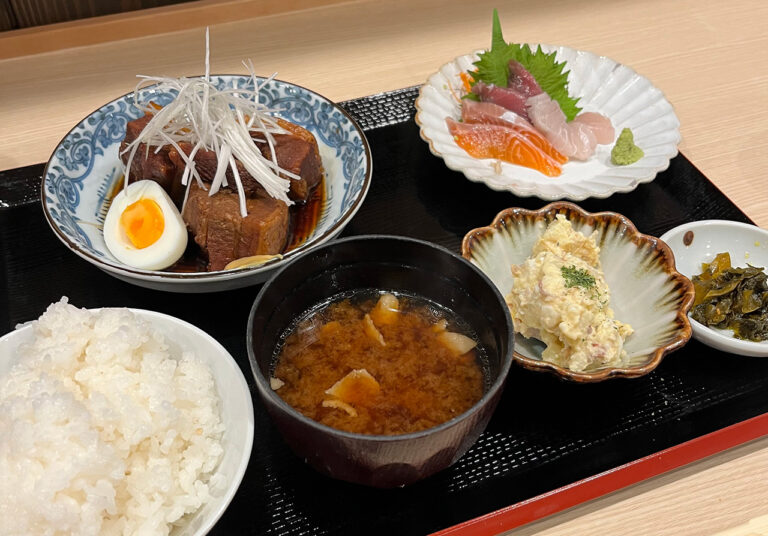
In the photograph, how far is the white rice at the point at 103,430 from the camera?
1.16 metres

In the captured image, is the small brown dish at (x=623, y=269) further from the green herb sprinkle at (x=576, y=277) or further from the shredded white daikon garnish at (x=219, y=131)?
the shredded white daikon garnish at (x=219, y=131)

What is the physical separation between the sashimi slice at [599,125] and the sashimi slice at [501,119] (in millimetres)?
186

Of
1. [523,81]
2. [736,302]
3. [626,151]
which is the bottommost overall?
[736,302]

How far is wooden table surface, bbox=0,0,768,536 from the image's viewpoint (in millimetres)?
2611

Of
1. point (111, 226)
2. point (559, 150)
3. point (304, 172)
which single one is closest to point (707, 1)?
point (559, 150)

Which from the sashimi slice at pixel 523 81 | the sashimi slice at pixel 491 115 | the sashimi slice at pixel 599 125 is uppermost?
the sashimi slice at pixel 523 81

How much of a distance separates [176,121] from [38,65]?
48.5 inches

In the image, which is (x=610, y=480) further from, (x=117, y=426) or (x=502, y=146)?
(x=502, y=146)

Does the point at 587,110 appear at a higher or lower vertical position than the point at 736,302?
higher

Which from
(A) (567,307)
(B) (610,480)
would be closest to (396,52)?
(A) (567,307)

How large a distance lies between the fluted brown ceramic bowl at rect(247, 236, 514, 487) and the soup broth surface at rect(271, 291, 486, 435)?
35 millimetres

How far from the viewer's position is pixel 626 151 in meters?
2.37

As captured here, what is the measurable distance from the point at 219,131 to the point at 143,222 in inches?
15.8

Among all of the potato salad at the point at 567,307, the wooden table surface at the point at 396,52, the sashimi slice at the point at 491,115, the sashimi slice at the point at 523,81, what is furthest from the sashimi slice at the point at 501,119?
the potato salad at the point at 567,307
